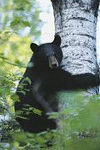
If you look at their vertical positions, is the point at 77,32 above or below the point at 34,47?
above

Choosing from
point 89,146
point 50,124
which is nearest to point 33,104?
point 50,124

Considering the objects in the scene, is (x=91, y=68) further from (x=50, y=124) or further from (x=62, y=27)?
(x=50, y=124)

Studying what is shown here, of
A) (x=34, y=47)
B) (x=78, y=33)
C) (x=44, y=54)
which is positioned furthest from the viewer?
(x=34, y=47)

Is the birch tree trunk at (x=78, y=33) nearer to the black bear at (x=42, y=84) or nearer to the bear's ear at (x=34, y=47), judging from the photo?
the black bear at (x=42, y=84)

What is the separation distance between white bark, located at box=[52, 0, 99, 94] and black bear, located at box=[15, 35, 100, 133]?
213 millimetres

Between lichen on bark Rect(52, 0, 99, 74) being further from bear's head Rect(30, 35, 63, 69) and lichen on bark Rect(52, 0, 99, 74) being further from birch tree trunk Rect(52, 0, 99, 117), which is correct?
bear's head Rect(30, 35, 63, 69)

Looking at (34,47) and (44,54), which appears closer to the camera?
(44,54)

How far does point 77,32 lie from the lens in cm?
421

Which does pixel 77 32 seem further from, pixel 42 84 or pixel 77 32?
pixel 42 84

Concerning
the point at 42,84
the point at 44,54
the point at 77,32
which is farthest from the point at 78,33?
the point at 44,54

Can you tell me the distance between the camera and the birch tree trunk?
4.01 m

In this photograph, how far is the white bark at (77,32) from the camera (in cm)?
401

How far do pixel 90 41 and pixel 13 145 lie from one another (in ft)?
8.10

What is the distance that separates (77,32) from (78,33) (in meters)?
0.02
